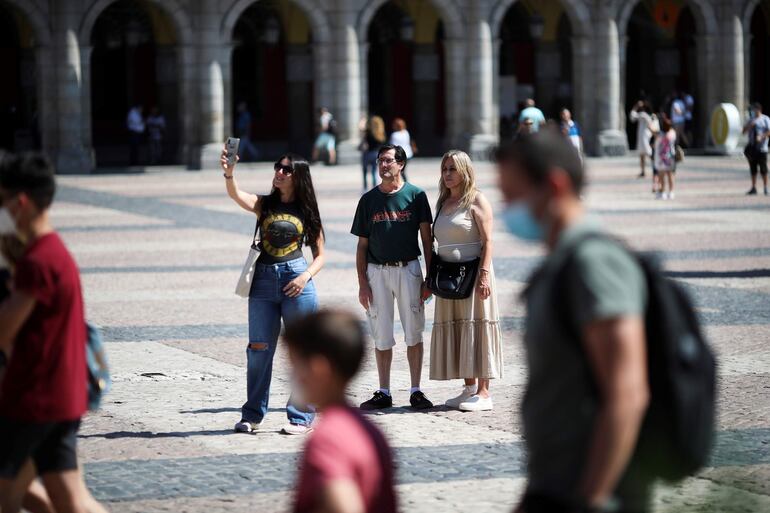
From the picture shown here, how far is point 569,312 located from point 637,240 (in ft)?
49.9

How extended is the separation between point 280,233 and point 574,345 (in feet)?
16.9

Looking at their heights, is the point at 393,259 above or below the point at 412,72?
below

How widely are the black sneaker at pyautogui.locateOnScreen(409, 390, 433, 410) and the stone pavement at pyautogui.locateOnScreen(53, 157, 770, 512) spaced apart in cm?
9

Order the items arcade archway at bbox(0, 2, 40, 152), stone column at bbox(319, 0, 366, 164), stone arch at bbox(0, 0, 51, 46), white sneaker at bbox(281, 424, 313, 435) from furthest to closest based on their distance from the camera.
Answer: arcade archway at bbox(0, 2, 40, 152), stone column at bbox(319, 0, 366, 164), stone arch at bbox(0, 0, 51, 46), white sneaker at bbox(281, 424, 313, 435)

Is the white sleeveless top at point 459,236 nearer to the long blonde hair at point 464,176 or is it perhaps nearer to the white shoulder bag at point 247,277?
the long blonde hair at point 464,176

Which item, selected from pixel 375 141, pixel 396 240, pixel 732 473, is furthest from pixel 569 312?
pixel 375 141

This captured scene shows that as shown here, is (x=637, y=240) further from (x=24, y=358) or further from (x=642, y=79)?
(x=642, y=79)

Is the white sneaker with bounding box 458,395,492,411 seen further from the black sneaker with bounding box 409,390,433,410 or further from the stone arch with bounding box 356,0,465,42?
the stone arch with bounding box 356,0,465,42

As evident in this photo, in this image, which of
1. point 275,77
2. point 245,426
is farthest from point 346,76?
point 245,426

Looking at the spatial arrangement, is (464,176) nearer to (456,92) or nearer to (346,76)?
(346,76)

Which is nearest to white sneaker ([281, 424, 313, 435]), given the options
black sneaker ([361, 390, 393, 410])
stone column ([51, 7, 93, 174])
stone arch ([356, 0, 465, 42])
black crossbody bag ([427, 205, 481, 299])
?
black sneaker ([361, 390, 393, 410])

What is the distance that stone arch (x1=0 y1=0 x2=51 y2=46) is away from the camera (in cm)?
3247

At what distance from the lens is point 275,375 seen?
10.4 m

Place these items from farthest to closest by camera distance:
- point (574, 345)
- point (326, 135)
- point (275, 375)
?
point (326, 135) < point (275, 375) < point (574, 345)
